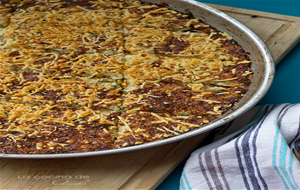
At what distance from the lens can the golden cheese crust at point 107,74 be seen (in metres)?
2.01

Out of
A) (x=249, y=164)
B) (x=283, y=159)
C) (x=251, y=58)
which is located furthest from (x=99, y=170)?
(x=251, y=58)

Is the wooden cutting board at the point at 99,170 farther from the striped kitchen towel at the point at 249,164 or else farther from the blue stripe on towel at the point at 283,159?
the blue stripe on towel at the point at 283,159

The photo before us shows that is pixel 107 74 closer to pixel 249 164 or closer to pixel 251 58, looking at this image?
pixel 251 58

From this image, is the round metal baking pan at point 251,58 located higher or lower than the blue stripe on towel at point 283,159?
higher

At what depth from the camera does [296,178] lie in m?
1.78

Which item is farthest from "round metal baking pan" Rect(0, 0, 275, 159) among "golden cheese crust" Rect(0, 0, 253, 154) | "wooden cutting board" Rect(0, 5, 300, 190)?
"wooden cutting board" Rect(0, 5, 300, 190)

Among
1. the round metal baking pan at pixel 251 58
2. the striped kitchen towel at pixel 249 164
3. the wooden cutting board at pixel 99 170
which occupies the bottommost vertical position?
the wooden cutting board at pixel 99 170

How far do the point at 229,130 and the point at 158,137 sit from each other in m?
0.52

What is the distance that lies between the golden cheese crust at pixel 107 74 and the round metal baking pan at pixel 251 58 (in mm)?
52

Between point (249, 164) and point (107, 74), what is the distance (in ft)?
3.74

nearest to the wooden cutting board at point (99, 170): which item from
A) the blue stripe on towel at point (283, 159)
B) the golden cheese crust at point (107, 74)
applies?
→ the golden cheese crust at point (107, 74)

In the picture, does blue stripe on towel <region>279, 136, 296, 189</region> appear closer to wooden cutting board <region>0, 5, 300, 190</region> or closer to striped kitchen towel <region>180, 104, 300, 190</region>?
striped kitchen towel <region>180, 104, 300, 190</region>

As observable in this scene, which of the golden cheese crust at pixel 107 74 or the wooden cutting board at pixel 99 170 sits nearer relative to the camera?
the wooden cutting board at pixel 99 170

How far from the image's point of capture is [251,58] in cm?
271
